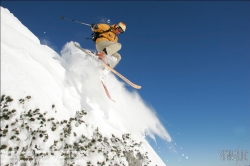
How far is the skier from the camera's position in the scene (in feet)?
40.3

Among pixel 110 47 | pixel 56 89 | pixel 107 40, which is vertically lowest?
Result: pixel 56 89

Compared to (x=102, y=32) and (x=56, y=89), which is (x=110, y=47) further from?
(x=56, y=89)

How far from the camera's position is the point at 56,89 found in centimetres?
841

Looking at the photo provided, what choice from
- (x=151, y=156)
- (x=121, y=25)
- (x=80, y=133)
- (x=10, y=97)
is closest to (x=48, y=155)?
(x=80, y=133)

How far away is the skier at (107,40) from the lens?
1227 cm

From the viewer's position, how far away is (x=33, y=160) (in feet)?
21.5

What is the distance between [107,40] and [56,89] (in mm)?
5208

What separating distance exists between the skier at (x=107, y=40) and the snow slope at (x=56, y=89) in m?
0.80

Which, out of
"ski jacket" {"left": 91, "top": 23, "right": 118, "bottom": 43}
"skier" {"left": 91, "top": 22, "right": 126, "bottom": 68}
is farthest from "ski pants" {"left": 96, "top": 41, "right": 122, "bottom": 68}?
"ski jacket" {"left": 91, "top": 23, "right": 118, "bottom": 43}

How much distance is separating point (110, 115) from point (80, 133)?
2756mm

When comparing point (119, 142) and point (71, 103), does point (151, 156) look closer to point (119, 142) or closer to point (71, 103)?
point (119, 142)

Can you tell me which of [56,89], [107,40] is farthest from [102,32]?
[56,89]

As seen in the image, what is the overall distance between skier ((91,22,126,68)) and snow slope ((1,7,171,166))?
0.80 meters

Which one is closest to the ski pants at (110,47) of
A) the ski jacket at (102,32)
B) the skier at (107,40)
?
the skier at (107,40)
